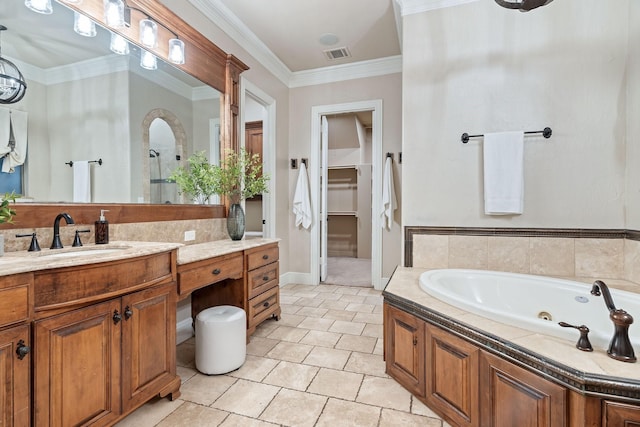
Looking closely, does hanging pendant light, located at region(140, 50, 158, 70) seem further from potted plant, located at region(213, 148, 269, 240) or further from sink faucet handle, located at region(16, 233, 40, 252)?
sink faucet handle, located at region(16, 233, 40, 252)

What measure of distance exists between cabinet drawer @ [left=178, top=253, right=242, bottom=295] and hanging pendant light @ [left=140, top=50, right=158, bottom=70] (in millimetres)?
1491

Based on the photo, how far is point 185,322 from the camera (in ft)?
8.61

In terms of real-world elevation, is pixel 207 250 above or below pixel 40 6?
below

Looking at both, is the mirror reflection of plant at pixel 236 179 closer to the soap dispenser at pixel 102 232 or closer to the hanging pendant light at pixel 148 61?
the hanging pendant light at pixel 148 61

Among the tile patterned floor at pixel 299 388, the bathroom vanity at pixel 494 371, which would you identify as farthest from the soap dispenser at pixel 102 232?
the bathroom vanity at pixel 494 371

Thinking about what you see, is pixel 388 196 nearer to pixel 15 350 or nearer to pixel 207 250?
pixel 207 250

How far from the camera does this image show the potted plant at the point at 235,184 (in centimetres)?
274

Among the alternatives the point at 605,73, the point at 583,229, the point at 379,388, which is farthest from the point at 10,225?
the point at 605,73

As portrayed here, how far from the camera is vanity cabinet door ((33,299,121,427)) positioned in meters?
1.19

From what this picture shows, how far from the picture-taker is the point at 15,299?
1.10 meters

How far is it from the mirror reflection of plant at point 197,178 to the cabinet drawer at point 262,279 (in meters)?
0.81

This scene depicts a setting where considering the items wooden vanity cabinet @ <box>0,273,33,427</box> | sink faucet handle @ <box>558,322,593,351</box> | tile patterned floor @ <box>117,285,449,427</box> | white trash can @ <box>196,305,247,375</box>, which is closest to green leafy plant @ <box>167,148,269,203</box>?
white trash can @ <box>196,305,247,375</box>

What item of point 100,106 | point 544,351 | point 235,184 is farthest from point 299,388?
point 100,106

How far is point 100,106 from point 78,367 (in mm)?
1503
